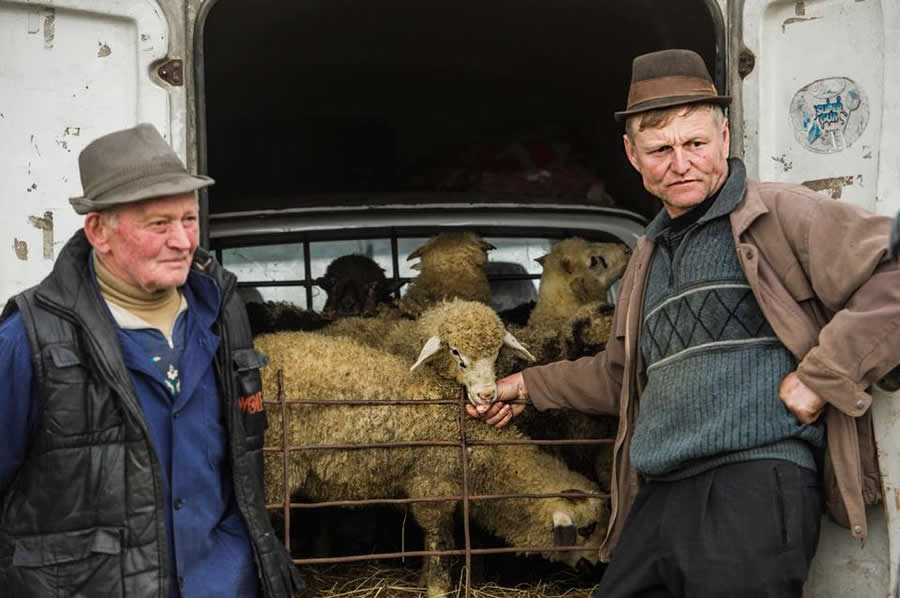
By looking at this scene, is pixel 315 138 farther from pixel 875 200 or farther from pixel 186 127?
pixel 875 200

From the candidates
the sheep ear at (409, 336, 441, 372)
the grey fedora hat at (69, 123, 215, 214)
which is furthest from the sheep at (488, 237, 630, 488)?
the grey fedora hat at (69, 123, 215, 214)

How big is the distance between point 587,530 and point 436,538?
786mm

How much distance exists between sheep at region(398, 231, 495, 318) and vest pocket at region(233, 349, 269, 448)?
353cm

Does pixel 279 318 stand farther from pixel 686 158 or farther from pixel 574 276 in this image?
pixel 686 158

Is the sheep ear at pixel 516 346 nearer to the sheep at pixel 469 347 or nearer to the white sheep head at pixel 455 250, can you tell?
the sheep at pixel 469 347

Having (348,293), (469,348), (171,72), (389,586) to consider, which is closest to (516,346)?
(469,348)

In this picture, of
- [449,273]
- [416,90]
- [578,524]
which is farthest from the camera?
[416,90]

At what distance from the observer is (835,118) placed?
4.43 meters

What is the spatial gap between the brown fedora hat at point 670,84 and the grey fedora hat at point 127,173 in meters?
1.73

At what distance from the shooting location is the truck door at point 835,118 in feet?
13.3

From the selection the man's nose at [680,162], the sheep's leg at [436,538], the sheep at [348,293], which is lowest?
the sheep's leg at [436,538]

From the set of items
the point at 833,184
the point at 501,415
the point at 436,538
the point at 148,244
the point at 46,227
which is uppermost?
the point at 833,184

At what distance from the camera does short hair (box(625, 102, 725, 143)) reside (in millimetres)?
4055

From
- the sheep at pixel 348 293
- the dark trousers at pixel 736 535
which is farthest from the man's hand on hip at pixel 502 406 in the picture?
the sheep at pixel 348 293
